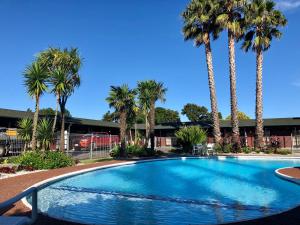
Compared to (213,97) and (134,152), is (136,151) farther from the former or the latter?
(213,97)

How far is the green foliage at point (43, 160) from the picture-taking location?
1848cm

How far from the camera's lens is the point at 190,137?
103ft

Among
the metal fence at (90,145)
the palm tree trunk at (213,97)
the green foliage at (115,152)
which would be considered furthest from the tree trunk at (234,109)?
the metal fence at (90,145)

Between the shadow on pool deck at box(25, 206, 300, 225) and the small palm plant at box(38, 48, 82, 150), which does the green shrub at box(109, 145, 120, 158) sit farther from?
the shadow on pool deck at box(25, 206, 300, 225)

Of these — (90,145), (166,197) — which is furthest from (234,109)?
(166,197)

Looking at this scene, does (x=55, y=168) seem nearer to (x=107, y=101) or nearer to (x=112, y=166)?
(x=112, y=166)

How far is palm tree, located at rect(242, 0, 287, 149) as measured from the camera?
31609 mm

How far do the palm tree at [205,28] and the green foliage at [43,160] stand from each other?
16813mm

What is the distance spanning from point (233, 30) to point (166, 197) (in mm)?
24537

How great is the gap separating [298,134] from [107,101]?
23312 millimetres

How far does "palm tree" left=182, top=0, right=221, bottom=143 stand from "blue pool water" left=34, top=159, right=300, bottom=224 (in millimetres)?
14619

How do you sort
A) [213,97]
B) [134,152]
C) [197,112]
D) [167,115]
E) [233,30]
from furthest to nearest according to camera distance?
1. [197,112]
2. [167,115]
3. [213,97]
4. [233,30]
5. [134,152]

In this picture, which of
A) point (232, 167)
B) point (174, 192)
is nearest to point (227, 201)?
point (174, 192)

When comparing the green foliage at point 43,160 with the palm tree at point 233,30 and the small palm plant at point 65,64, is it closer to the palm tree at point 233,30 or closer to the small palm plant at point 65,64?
the small palm plant at point 65,64
